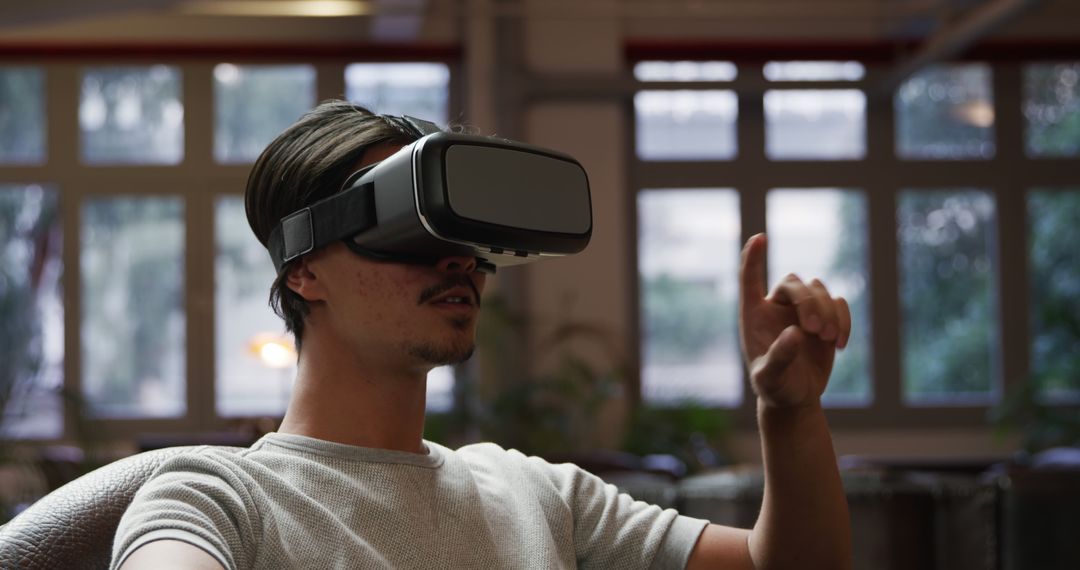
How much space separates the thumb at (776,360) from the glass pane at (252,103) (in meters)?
7.09

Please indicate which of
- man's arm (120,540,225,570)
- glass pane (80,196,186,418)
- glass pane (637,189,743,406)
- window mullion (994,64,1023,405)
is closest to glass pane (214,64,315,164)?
glass pane (80,196,186,418)

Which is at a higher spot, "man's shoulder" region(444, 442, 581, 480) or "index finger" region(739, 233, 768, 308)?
"index finger" region(739, 233, 768, 308)

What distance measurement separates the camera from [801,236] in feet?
26.9

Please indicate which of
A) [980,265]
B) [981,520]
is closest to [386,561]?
[981,520]

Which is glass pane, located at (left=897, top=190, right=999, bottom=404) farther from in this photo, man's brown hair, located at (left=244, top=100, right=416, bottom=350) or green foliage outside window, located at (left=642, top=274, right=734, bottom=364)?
man's brown hair, located at (left=244, top=100, right=416, bottom=350)

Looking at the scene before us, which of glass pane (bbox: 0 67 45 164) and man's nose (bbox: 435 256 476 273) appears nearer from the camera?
man's nose (bbox: 435 256 476 273)

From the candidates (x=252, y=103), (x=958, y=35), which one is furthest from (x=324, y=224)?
(x=252, y=103)

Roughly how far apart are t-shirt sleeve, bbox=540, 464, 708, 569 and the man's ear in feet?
1.18

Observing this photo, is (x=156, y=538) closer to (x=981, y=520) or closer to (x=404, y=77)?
(x=981, y=520)

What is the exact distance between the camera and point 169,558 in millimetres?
922

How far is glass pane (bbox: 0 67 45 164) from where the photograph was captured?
7.86 m

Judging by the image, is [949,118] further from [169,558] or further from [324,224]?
[169,558]

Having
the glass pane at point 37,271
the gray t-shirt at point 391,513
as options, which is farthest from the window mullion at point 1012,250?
the gray t-shirt at point 391,513

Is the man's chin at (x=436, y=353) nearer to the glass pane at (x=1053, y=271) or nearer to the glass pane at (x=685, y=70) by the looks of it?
the glass pane at (x=685, y=70)
